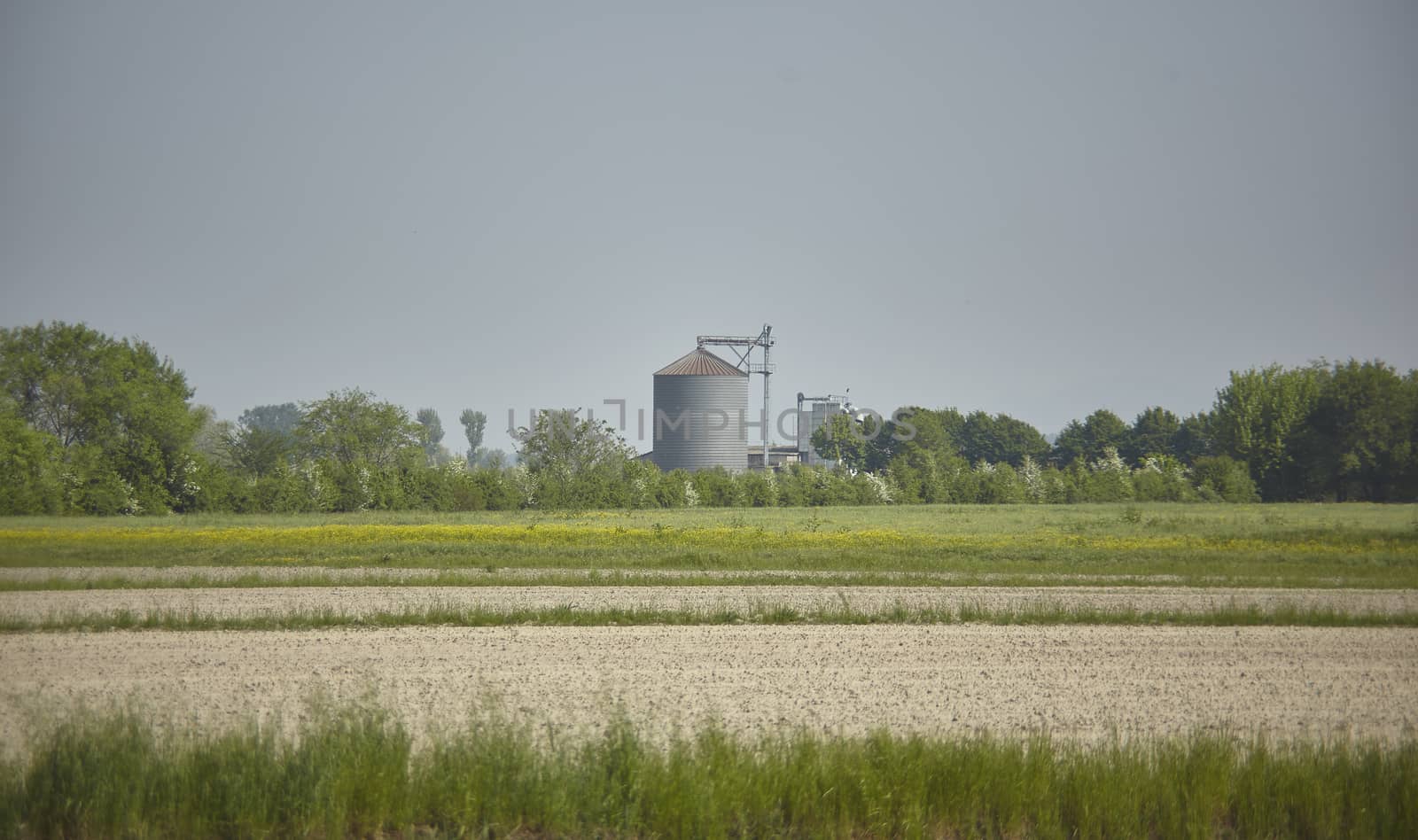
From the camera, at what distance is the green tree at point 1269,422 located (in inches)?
3556

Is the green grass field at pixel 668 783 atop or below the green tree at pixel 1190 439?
below

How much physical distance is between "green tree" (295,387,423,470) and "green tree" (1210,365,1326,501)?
7144 cm

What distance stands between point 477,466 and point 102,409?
30894 mm

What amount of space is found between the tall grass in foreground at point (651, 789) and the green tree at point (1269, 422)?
298ft

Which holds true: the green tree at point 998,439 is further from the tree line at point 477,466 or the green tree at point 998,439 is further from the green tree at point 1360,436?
the green tree at point 1360,436

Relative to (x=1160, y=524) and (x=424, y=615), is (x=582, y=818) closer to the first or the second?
(x=424, y=615)

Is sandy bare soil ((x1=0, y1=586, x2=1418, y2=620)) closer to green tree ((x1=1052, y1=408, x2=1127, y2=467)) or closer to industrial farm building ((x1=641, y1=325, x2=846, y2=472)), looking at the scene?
industrial farm building ((x1=641, y1=325, x2=846, y2=472))

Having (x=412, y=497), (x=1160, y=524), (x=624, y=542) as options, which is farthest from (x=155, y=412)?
(x=1160, y=524)

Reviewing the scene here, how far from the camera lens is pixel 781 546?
36344 millimetres

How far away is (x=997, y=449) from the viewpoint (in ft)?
478

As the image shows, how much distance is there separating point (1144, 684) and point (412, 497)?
5264 centimetres

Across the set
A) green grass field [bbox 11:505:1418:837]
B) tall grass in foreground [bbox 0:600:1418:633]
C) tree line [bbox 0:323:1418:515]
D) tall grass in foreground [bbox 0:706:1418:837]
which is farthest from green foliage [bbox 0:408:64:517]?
tall grass in foreground [bbox 0:706:1418:837]

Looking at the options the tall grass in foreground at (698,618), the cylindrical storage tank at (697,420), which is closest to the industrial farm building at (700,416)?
the cylindrical storage tank at (697,420)

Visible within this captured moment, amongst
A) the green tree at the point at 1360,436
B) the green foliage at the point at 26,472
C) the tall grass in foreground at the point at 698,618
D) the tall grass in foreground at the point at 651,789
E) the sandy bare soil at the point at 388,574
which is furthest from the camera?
the green tree at the point at 1360,436
